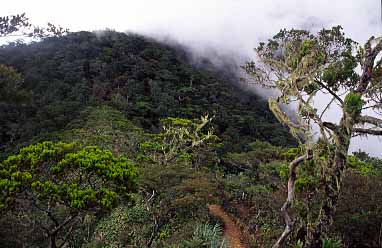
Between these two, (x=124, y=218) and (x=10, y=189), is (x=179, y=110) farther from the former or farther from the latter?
(x=10, y=189)

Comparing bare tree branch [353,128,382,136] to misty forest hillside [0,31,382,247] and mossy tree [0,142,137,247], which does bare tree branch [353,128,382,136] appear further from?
mossy tree [0,142,137,247]

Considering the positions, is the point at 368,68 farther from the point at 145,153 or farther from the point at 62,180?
the point at 145,153

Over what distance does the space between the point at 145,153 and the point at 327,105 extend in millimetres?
18157

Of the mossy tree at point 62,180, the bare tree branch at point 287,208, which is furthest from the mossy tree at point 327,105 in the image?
the mossy tree at point 62,180

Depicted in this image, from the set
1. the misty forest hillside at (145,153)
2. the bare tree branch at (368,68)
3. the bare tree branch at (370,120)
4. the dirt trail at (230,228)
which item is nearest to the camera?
the bare tree branch at (370,120)

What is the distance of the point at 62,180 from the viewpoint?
9656mm

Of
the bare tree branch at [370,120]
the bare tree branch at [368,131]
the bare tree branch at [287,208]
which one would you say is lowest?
the bare tree branch at [287,208]

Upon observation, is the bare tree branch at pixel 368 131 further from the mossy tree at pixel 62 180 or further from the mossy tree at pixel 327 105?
the mossy tree at pixel 62 180

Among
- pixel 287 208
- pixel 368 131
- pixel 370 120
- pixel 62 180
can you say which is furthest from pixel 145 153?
pixel 370 120

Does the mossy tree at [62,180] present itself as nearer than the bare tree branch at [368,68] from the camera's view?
No

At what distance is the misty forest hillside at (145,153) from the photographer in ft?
30.0

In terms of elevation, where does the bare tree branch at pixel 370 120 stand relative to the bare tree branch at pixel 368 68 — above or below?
below

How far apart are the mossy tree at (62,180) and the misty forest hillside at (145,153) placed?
3cm

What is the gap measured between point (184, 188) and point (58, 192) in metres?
3.94
